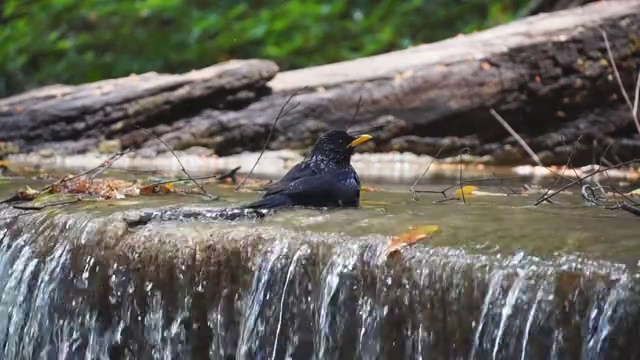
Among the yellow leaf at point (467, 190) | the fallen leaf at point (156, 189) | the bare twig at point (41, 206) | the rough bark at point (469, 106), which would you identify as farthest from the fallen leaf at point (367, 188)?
the rough bark at point (469, 106)

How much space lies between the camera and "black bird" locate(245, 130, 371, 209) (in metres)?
3.62

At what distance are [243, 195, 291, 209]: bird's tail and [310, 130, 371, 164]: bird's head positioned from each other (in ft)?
1.30

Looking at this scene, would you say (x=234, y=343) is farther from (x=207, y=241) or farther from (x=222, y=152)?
(x=222, y=152)

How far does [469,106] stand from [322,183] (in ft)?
15.3

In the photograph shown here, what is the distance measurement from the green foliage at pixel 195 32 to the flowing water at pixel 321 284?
31.0ft

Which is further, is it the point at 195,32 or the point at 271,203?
the point at 195,32

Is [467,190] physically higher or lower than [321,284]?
higher

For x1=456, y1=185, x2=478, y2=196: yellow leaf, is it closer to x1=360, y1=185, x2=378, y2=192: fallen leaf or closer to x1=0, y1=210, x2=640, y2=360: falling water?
x1=360, y1=185, x2=378, y2=192: fallen leaf

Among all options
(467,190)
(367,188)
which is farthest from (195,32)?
(467,190)

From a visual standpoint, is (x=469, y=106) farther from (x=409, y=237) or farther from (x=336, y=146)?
(x=409, y=237)

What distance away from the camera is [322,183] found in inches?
146

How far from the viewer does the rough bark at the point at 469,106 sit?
26.6 ft

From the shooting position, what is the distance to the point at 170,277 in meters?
3.11

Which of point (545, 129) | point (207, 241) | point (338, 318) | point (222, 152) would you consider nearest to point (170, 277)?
point (207, 241)
